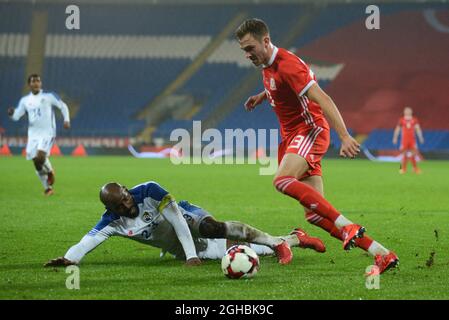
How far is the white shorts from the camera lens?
15951mm

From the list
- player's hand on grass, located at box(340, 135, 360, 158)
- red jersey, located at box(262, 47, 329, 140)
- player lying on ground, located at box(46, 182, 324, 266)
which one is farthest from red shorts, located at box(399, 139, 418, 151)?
player's hand on grass, located at box(340, 135, 360, 158)

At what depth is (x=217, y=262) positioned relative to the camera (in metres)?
7.49

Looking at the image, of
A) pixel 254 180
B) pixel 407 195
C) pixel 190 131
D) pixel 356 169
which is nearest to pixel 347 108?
pixel 190 131

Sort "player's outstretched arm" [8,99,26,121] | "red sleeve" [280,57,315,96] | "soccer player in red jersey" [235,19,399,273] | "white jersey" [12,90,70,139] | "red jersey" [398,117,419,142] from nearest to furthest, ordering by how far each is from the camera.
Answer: "soccer player in red jersey" [235,19,399,273]
"red sleeve" [280,57,315,96]
"player's outstretched arm" [8,99,26,121]
"white jersey" [12,90,70,139]
"red jersey" [398,117,419,142]

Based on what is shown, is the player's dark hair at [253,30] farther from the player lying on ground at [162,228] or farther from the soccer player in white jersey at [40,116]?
the soccer player in white jersey at [40,116]

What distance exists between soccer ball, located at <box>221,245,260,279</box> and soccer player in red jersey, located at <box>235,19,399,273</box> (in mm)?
613

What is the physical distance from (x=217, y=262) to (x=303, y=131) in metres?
1.44

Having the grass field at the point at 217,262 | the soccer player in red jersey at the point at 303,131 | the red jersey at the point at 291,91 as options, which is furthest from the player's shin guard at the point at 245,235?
the red jersey at the point at 291,91

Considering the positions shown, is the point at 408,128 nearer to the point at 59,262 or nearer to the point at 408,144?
the point at 408,144

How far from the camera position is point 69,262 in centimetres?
704

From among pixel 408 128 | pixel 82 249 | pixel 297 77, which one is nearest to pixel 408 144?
pixel 408 128

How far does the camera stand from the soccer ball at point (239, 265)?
646cm

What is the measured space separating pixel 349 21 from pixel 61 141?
15039 millimetres

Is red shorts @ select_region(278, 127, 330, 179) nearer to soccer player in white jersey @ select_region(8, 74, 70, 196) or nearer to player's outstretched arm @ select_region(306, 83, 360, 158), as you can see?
player's outstretched arm @ select_region(306, 83, 360, 158)
